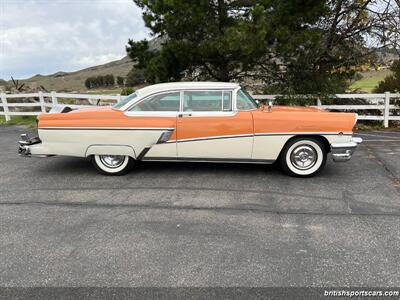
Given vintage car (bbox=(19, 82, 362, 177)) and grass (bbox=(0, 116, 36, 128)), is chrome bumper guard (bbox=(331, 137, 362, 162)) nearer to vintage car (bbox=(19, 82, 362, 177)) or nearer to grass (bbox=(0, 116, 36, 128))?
vintage car (bbox=(19, 82, 362, 177))

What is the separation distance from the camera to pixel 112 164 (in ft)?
19.3

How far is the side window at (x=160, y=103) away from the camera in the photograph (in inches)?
223

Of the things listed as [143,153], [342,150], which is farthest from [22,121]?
[342,150]

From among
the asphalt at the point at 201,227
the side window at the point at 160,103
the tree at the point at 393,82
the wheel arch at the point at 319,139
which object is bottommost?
the asphalt at the point at 201,227

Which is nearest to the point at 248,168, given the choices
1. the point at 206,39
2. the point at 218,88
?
the point at 218,88

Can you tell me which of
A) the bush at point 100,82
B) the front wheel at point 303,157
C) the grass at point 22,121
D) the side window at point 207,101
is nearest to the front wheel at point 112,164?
the side window at point 207,101

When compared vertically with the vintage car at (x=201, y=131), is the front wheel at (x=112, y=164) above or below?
below

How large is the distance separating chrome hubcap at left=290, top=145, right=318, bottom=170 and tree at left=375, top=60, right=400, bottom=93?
7.16 m

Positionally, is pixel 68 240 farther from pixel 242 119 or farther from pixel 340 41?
pixel 340 41

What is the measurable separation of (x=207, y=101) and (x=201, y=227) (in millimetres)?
2398

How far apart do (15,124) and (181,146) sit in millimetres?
9489

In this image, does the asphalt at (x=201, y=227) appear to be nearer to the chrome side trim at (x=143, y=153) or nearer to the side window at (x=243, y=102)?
the chrome side trim at (x=143, y=153)

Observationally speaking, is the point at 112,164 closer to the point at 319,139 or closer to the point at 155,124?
the point at 155,124

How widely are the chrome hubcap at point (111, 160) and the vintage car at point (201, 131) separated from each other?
3.8 inches
